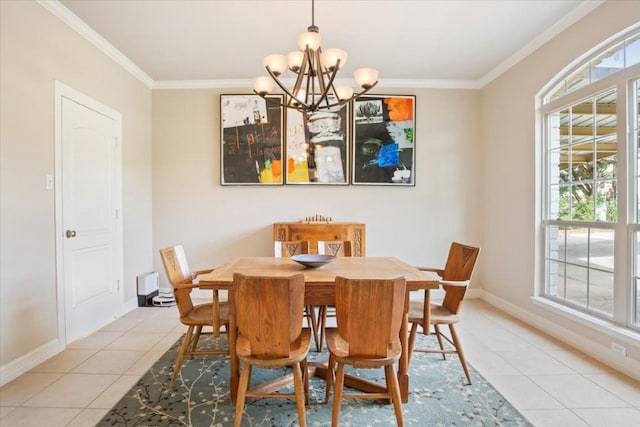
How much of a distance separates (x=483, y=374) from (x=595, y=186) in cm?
187

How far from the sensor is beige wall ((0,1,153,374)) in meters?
2.26

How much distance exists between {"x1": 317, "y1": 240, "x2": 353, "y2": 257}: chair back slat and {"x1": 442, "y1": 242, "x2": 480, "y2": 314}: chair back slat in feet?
2.94

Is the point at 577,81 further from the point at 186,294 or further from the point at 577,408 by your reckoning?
the point at 186,294

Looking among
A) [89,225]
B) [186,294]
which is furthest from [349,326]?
[89,225]

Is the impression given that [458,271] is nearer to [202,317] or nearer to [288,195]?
[202,317]

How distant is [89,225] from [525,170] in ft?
14.9

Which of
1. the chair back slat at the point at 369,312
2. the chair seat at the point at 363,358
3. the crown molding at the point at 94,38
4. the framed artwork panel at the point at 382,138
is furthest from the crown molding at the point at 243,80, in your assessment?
the chair seat at the point at 363,358

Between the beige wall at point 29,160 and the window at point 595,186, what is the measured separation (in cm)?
452

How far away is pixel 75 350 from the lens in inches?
108

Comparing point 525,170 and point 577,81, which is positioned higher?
point 577,81

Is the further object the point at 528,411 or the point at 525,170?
the point at 525,170

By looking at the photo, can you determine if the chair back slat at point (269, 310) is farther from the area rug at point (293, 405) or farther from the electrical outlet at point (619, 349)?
the electrical outlet at point (619, 349)

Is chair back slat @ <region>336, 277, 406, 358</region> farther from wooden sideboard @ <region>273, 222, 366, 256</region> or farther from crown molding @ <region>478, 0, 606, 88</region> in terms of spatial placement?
crown molding @ <region>478, 0, 606, 88</region>

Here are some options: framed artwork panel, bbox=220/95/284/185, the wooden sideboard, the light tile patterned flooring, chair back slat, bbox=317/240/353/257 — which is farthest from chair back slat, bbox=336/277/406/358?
framed artwork panel, bbox=220/95/284/185
